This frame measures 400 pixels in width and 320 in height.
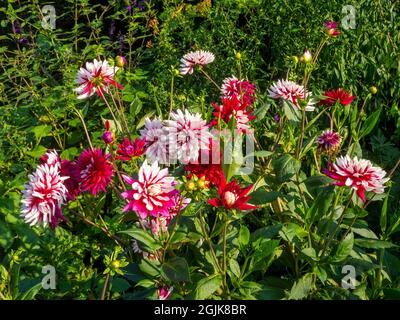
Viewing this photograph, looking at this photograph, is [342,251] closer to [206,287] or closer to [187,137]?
[206,287]

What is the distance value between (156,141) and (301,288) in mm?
570

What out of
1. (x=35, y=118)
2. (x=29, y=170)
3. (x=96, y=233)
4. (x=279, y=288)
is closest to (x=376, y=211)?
(x=279, y=288)

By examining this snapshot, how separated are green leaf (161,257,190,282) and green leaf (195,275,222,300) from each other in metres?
0.05

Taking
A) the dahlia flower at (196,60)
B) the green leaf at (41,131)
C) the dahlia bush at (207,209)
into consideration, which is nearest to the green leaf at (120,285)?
the dahlia bush at (207,209)

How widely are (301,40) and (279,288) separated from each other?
158 cm

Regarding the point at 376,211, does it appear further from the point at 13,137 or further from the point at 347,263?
the point at 13,137

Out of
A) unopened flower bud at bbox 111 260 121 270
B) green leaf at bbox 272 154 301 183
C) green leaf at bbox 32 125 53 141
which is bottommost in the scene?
unopened flower bud at bbox 111 260 121 270

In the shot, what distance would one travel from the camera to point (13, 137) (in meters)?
2.46

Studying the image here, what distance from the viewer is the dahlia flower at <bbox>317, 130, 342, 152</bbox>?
5.84 ft

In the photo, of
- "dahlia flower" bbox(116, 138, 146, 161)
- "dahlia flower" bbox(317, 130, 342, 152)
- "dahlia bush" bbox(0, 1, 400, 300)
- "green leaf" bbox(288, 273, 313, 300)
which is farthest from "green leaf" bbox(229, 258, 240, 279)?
"dahlia flower" bbox(317, 130, 342, 152)

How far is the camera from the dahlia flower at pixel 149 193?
123cm

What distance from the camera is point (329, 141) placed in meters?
1.79

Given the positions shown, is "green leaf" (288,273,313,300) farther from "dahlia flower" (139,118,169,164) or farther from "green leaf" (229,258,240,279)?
"dahlia flower" (139,118,169,164)
